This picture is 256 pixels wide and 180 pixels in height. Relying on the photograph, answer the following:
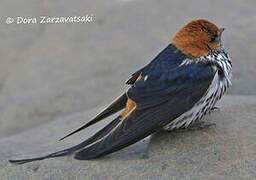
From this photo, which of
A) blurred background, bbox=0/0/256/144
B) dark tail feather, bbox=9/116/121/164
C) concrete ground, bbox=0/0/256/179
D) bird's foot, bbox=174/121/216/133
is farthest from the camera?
blurred background, bbox=0/0/256/144

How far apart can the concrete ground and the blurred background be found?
1 cm

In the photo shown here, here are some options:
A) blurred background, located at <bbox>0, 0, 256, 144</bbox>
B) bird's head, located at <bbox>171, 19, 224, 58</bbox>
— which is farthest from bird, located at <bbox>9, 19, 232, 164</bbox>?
blurred background, located at <bbox>0, 0, 256, 144</bbox>

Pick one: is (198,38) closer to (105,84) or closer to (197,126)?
(197,126)

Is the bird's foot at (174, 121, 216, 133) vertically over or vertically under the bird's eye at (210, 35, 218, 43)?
under

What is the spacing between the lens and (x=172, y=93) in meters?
3.22

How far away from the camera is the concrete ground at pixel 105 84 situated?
301 centimetres

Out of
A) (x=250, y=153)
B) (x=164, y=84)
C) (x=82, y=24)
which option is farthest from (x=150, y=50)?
(x=250, y=153)

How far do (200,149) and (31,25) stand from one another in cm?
477

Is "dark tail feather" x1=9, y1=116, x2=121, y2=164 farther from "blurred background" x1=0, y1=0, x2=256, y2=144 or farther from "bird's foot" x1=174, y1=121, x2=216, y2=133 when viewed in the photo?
"blurred background" x1=0, y1=0, x2=256, y2=144

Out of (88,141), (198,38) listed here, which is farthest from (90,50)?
(88,141)

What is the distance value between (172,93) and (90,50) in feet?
10.3

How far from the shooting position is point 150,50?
5883mm

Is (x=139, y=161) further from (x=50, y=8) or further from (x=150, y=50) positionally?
(x=50, y=8)

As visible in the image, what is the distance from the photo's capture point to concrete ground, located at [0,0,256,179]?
301 cm
